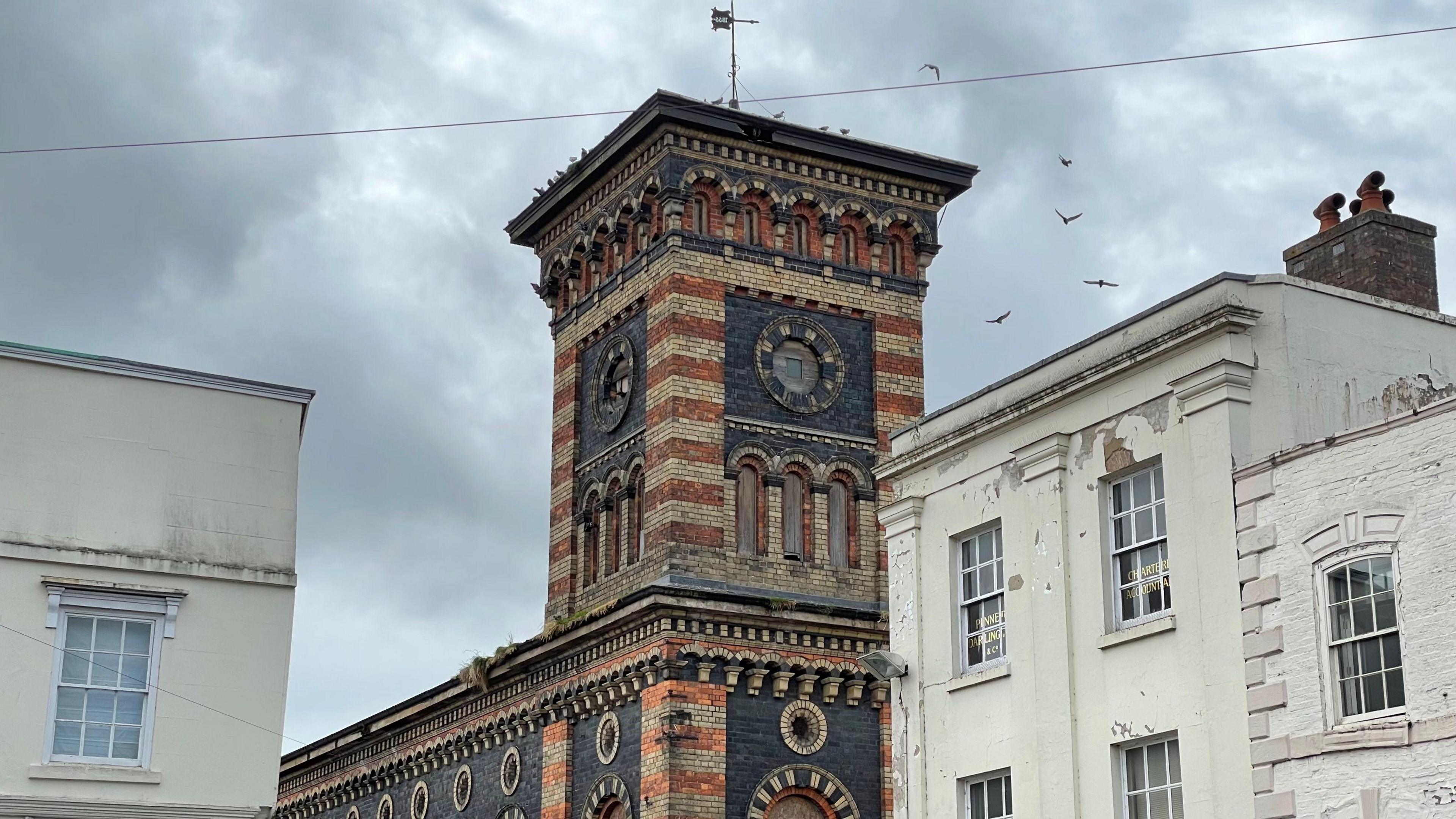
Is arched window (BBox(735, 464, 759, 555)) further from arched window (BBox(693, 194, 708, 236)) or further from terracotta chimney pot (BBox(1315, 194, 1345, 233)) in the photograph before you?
terracotta chimney pot (BBox(1315, 194, 1345, 233))

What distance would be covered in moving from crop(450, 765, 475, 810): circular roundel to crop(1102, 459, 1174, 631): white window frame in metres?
23.2

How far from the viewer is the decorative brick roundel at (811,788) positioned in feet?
Answer: 118

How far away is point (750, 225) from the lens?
41.2m

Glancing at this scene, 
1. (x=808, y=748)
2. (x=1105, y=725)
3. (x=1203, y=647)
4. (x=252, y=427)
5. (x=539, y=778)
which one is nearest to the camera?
(x=1203, y=647)

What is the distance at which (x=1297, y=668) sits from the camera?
61.3 ft

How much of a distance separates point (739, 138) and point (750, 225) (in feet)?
5.96

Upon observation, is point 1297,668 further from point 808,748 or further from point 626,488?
point 626,488

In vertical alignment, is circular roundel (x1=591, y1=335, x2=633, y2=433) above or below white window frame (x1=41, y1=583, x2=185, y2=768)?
above

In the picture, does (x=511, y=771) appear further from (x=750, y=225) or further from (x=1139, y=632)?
(x=1139, y=632)

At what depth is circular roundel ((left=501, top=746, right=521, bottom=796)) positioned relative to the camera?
4009cm

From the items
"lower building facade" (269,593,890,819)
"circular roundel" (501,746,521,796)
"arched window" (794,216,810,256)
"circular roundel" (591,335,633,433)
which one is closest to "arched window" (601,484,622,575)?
"circular roundel" (591,335,633,433)

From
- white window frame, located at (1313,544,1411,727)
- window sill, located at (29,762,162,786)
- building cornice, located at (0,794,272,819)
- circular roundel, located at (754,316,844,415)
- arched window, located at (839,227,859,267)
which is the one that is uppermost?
arched window, located at (839,227,859,267)

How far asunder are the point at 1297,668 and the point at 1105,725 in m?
3.05

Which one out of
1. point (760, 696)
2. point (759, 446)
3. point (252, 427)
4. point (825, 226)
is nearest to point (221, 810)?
point (252, 427)
